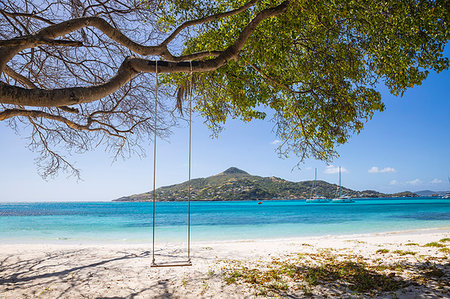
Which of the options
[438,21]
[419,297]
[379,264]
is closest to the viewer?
[419,297]

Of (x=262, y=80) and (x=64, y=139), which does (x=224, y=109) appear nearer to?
(x=262, y=80)

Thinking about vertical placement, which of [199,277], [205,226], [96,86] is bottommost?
[205,226]

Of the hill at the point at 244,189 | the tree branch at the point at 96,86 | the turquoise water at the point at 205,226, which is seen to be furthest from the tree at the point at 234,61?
the hill at the point at 244,189

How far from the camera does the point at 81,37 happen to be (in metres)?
5.70

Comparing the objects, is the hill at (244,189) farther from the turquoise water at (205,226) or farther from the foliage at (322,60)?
the foliage at (322,60)

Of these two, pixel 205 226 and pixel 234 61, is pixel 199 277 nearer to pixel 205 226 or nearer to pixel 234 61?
pixel 234 61

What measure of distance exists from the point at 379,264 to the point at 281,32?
460 cm

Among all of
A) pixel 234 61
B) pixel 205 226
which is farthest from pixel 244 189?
pixel 234 61

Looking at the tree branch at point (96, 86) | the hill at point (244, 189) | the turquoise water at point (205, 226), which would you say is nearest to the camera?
the tree branch at point (96, 86)

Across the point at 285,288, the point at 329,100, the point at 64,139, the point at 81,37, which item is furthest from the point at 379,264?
the point at 64,139

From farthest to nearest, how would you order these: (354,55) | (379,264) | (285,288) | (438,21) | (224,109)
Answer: (224,109)
(379,264)
(354,55)
(285,288)
(438,21)

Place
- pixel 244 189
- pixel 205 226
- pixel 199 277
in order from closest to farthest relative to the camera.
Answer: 1. pixel 199 277
2. pixel 205 226
3. pixel 244 189

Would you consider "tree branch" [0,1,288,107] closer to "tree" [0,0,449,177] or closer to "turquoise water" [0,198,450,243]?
"tree" [0,0,449,177]

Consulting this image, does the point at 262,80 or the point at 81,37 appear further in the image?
the point at 262,80
